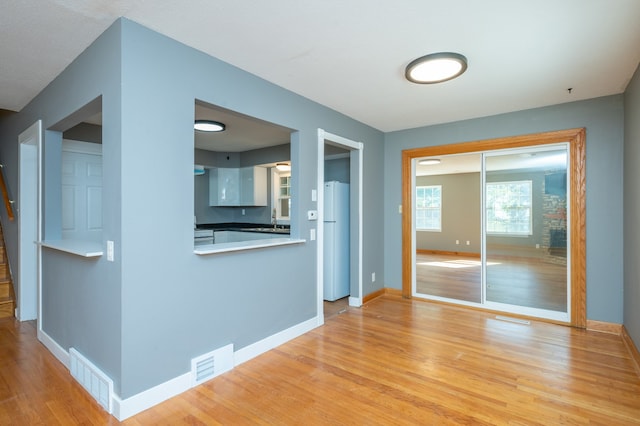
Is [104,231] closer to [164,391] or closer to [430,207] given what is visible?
[164,391]

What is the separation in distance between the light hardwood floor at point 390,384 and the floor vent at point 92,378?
59mm

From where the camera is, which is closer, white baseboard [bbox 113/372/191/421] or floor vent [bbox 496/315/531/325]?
white baseboard [bbox 113/372/191/421]

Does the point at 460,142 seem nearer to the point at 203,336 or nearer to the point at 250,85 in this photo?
the point at 250,85

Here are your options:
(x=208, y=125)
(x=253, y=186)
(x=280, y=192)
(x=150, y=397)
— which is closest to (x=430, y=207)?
(x=280, y=192)

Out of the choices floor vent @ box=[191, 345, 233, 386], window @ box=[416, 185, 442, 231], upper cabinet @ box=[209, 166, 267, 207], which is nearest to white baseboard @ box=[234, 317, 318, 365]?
floor vent @ box=[191, 345, 233, 386]

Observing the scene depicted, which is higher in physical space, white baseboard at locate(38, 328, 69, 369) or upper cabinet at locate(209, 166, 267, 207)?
upper cabinet at locate(209, 166, 267, 207)

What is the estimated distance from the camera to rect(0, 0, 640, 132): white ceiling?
1.86 metres

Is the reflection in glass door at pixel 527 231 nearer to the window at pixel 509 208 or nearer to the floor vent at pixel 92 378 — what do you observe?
the window at pixel 509 208

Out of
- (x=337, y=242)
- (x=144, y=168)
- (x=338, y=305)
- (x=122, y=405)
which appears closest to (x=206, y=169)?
(x=337, y=242)

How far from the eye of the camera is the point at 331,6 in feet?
6.07

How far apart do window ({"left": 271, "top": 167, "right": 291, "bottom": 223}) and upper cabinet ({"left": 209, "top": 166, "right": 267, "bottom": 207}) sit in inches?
8.4

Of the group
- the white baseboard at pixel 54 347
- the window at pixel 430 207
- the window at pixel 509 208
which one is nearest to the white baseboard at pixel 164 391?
the white baseboard at pixel 54 347

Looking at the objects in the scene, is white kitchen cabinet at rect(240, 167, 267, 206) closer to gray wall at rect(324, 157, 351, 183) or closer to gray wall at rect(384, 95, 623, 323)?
gray wall at rect(324, 157, 351, 183)

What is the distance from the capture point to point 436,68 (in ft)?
8.35
